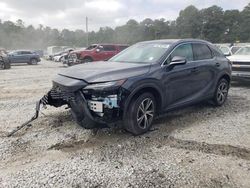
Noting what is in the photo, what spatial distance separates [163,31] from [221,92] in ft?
219

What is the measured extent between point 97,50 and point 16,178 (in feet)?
52.9

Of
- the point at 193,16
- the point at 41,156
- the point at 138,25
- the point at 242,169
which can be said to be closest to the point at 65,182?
the point at 41,156

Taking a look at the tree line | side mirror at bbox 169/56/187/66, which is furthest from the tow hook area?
the tree line

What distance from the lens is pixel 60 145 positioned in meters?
4.49

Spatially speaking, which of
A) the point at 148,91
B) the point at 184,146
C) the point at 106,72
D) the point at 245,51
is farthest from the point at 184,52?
the point at 245,51

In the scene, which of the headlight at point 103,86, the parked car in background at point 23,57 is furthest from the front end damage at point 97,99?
the parked car in background at point 23,57

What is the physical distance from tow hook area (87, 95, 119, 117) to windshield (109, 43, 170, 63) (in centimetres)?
129

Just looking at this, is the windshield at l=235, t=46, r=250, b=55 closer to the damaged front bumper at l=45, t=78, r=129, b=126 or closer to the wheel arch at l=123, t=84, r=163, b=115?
the wheel arch at l=123, t=84, r=163, b=115

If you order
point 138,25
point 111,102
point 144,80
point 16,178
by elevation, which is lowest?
point 16,178

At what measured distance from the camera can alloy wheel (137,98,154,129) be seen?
189 inches

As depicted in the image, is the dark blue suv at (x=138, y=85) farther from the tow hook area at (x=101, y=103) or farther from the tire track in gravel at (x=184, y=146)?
the tire track in gravel at (x=184, y=146)

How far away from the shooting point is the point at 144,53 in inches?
223

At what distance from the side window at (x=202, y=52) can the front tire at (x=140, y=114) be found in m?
1.84

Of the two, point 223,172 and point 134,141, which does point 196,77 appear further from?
point 223,172
